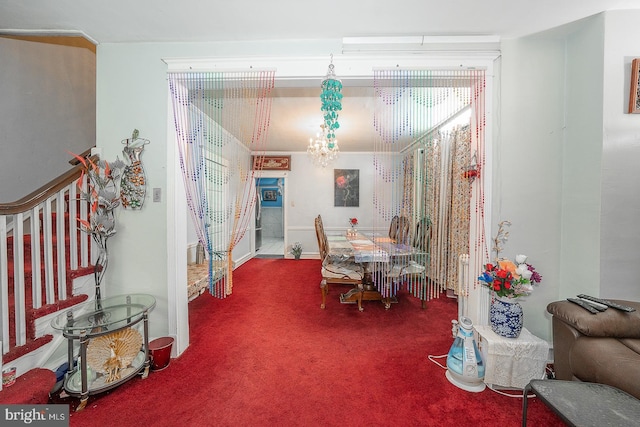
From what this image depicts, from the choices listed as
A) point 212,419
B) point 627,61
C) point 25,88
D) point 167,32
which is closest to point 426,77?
point 627,61

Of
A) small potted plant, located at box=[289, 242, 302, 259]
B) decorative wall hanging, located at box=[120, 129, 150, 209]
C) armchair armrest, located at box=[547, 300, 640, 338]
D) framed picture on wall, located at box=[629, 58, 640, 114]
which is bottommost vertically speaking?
small potted plant, located at box=[289, 242, 302, 259]

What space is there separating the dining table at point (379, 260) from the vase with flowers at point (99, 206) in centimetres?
214

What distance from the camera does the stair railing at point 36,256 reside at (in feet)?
5.10

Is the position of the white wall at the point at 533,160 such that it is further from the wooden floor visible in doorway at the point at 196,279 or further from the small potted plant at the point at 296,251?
the small potted plant at the point at 296,251

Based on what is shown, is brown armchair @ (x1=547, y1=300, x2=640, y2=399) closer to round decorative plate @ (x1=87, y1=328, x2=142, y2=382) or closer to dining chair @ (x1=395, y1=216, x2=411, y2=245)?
dining chair @ (x1=395, y1=216, x2=411, y2=245)

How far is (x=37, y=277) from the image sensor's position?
168 cm

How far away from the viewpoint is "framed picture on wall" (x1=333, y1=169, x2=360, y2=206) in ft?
19.4

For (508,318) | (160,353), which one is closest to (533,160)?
(508,318)

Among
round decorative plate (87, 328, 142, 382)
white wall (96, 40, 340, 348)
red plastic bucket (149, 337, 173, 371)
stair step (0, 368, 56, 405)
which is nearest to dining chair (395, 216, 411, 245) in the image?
white wall (96, 40, 340, 348)

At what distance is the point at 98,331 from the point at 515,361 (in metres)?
2.84

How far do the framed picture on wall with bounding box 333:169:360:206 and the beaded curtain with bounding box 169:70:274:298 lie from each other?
12.6 ft

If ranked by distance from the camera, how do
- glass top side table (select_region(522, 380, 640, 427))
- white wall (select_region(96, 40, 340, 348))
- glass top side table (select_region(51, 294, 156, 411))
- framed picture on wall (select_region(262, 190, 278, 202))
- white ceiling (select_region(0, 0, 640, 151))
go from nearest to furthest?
glass top side table (select_region(522, 380, 640, 427))
glass top side table (select_region(51, 294, 156, 411))
white ceiling (select_region(0, 0, 640, 151))
white wall (select_region(96, 40, 340, 348))
framed picture on wall (select_region(262, 190, 278, 202))

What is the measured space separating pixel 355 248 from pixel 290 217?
10.1ft

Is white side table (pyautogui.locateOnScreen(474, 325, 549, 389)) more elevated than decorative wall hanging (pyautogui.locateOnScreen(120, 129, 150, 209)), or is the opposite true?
decorative wall hanging (pyautogui.locateOnScreen(120, 129, 150, 209))
